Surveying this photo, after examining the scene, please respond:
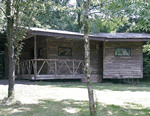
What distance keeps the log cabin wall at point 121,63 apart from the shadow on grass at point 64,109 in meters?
7.98

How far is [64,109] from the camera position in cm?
502

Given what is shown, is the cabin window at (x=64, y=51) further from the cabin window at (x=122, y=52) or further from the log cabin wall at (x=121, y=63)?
the cabin window at (x=122, y=52)

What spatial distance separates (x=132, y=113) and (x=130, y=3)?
134 inches

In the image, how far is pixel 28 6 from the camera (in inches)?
237

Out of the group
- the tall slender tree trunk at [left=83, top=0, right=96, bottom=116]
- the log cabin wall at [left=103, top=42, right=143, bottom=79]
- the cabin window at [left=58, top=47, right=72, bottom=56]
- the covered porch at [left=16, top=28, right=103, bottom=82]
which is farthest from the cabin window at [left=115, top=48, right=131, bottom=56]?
the tall slender tree trunk at [left=83, top=0, right=96, bottom=116]

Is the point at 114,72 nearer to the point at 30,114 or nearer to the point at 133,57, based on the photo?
the point at 133,57

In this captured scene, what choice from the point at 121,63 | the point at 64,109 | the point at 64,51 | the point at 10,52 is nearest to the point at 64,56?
the point at 64,51

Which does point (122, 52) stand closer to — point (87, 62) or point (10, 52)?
point (10, 52)

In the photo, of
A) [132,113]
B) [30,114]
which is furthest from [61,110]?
[132,113]

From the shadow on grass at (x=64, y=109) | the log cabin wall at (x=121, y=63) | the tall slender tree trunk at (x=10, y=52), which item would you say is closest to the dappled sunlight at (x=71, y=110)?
the shadow on grass at (x=64, y=109)

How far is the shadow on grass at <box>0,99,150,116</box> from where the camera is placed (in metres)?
4.67

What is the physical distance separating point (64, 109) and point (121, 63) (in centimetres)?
951

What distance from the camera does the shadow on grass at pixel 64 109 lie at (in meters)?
4.67

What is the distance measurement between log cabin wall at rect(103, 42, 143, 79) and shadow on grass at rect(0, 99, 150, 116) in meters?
7.98
